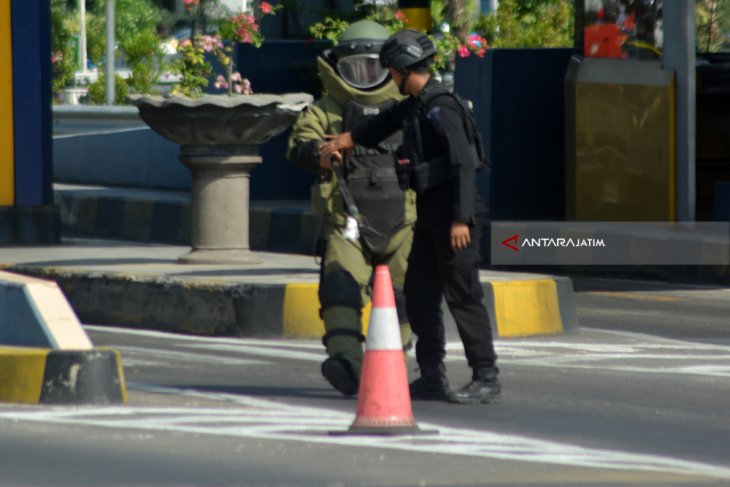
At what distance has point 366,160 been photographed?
9172 millimetres

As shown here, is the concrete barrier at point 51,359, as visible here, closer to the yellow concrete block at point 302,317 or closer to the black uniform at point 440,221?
the black uniform at point 440,221

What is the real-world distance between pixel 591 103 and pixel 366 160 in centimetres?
850

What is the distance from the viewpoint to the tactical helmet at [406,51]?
852 centimetres

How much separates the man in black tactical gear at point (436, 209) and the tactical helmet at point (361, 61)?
0.60 meters

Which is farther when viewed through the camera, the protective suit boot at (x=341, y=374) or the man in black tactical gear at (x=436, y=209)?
the protective suit boot at (x=341, y=374)

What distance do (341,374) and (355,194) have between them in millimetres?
962

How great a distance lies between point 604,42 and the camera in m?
17.4

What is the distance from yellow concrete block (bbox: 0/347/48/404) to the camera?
8102 millimetres

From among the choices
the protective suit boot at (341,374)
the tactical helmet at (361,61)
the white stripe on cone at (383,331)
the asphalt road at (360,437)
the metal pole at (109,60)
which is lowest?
the asphalt road at (360,437)

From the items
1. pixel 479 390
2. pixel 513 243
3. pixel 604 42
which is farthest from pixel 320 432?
pixel 604 42

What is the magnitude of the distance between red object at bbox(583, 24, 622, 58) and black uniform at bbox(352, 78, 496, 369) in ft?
29.5

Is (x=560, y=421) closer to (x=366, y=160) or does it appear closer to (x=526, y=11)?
(x=366, y=160)

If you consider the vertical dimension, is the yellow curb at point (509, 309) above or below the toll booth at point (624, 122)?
below

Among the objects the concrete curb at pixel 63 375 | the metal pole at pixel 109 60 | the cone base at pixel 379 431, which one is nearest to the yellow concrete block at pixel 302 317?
the concrete curb at pixel 63 375
